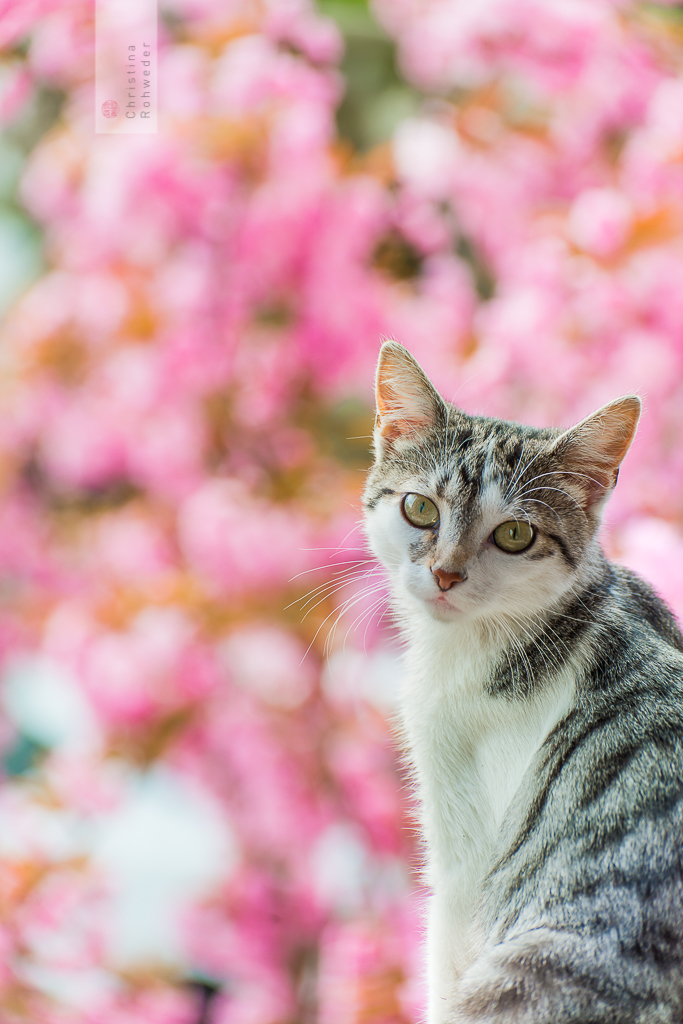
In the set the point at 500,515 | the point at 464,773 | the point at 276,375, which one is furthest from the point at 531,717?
the point at 276,375

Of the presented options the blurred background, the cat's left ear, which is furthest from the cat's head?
the blurred background

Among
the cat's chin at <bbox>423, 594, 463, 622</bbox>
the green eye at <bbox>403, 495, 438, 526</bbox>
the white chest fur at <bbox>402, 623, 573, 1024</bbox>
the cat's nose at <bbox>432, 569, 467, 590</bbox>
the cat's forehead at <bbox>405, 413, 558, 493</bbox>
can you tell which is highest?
the cat's forehead at <bbox>405, 413, 558, 493</bbox>

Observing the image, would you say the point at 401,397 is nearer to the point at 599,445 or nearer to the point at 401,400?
the point at 401,400

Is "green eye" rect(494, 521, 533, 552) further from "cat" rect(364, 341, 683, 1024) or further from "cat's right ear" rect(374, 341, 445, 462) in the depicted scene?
"cat's right ear" rect(374, 341, 445, 462)

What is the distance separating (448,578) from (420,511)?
104mm

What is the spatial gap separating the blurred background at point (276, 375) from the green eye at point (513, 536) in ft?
3.02

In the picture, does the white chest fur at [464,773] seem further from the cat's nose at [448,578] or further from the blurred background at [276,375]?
the blurred background at [276,375]

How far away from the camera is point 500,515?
921 mm

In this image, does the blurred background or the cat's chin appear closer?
the cat's chin

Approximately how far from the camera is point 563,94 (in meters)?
2.23

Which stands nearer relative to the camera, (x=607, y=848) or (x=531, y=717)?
(x=607, y=848)

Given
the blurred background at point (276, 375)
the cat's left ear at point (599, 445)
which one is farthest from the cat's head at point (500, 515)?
the blurred background at point (276, 375)

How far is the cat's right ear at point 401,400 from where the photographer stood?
1.01 meters

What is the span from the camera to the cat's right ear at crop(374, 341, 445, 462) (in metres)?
1.01
